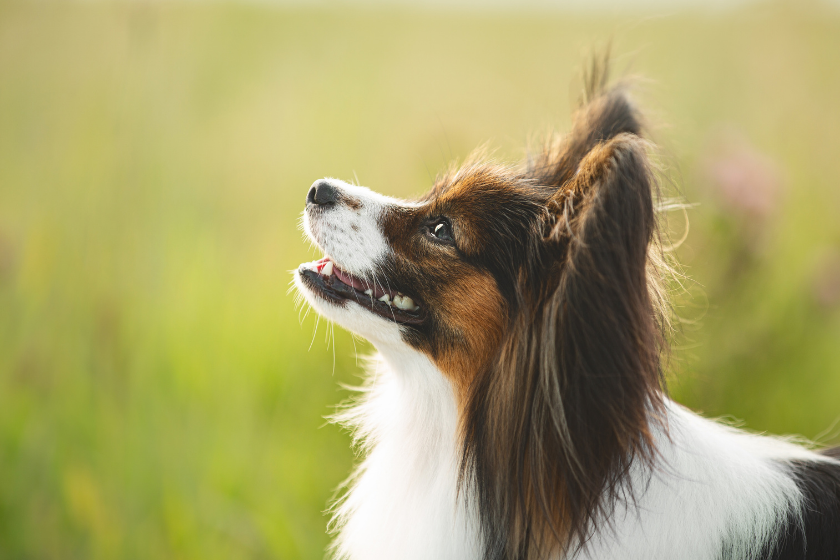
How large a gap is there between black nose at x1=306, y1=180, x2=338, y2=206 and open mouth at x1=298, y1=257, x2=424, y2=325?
7.7 inches

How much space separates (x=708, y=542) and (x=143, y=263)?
2515mm

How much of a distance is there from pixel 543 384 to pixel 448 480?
1.83ft

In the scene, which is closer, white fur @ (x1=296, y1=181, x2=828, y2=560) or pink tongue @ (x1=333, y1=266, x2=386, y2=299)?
white fur @ (x1=296, y1=181, x2=828, y2=560)

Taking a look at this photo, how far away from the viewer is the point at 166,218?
2.77 m

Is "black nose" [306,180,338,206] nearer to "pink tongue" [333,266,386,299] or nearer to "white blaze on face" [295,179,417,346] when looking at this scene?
"white blaze on face" [295,179,417,346]

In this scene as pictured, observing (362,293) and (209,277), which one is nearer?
(362,293)

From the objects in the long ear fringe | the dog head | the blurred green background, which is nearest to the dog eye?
the dog head

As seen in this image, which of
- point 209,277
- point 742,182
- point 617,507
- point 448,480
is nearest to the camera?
point 617,507

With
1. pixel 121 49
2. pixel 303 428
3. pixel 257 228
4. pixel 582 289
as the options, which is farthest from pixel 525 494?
pixel 257 228

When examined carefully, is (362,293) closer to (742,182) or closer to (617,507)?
(617,507)

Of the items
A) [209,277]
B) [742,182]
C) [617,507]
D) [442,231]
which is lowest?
[617,507]

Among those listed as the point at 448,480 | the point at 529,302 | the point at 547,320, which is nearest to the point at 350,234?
the point at 529,302

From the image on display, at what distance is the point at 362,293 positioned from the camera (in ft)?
6.20

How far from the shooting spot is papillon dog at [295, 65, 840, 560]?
1.38 m
